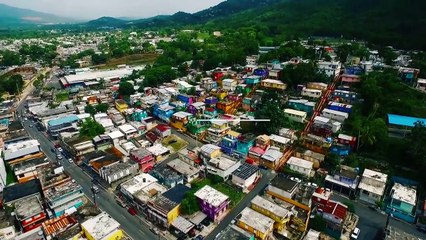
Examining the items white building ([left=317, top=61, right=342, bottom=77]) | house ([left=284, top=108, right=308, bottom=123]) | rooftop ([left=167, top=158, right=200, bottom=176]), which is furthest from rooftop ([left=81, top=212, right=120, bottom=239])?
white building ([left=317, top=61, right=342, bottom=77])

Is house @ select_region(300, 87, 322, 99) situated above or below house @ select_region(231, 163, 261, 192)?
above

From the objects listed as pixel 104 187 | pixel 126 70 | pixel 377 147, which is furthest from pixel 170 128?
pixel 126 70

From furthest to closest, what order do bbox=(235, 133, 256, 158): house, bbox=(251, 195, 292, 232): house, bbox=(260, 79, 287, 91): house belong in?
bbox=(260, 79, 287, 91): house, bbox=(235, 133, 256, 158): house, bbox=(251, 195, 292, 232): house

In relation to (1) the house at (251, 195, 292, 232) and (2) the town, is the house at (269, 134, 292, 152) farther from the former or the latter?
(1) the house at (251, 195, 292, 232)

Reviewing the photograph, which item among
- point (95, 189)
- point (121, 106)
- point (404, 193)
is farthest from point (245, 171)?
point (121, 106)

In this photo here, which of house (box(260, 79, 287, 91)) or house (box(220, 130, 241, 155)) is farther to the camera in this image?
house (box(260, 79, 287, 91))

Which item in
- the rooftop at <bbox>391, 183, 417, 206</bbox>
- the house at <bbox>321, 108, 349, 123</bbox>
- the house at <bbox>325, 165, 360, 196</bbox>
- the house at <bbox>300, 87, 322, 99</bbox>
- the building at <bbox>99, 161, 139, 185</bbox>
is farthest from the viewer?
the house at <bbox>300, 87, 322, 99</bbox>
